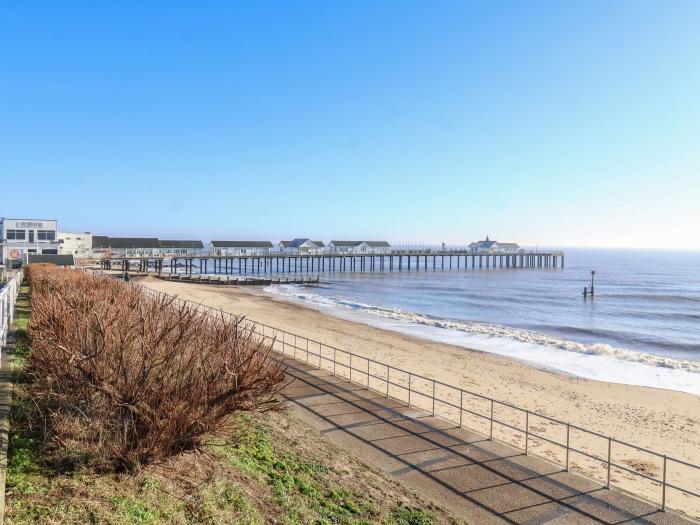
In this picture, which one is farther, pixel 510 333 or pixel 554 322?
pixel 554 322

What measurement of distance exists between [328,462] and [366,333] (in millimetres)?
22127

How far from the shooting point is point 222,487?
21.4ft

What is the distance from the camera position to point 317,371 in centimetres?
1585

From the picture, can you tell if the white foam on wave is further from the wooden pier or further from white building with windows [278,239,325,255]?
white building with windows [278,239,325,255]

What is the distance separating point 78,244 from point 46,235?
1265 inches

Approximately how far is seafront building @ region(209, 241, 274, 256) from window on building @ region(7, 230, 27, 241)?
44.4 meters

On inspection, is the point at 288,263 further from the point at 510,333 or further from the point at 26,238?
the point at 510,333

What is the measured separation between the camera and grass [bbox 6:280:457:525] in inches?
Answer: 212

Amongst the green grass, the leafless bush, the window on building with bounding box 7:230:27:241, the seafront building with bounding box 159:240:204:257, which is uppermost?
the window on building with bounding box 7:230:27:241

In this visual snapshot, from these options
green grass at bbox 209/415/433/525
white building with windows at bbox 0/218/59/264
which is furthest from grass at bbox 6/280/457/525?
white building with windows at bbox 0/218/59/264

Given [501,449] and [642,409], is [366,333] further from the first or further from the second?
[501,449]

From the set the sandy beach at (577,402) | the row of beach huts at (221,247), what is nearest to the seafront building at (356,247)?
the row of beach huts at (221,247)

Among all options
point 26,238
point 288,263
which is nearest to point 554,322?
point 26,238

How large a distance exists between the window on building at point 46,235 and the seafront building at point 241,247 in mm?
41777
